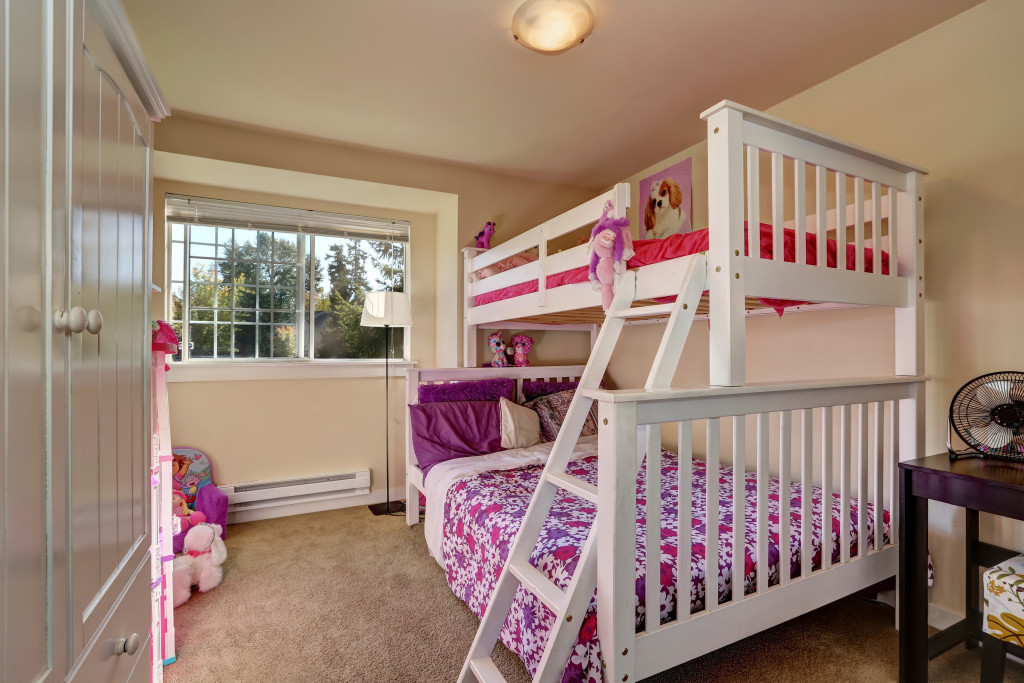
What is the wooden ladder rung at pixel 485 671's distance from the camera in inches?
54.0

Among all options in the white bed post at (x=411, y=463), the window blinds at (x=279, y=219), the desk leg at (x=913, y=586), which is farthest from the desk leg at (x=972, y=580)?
the window blinds at (x=279, y=219)

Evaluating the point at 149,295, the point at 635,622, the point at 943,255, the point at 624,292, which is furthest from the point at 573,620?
the point at 943,255

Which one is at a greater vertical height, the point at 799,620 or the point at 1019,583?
the point at 1019,583

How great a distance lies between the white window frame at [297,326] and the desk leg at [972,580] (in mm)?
3157

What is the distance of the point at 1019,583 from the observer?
128 cm

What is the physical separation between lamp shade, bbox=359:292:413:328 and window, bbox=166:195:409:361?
1.47 ft

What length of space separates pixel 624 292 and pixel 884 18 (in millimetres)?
1525

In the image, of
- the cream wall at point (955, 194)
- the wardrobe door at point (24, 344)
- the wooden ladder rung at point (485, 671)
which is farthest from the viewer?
the cream wall at point (955, 194)

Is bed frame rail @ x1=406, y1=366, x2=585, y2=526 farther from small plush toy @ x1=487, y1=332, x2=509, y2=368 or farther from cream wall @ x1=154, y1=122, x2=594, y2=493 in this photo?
cream wall @ x1=154, y1=122, x2=594, y2=493

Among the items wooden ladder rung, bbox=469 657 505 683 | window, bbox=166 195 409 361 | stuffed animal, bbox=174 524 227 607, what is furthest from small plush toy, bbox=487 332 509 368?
wooden ladder rung, bbox=469 657 505 683

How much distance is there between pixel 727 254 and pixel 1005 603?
117 cm

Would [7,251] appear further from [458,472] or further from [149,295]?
[458,472]

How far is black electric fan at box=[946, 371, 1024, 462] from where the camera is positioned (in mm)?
1559

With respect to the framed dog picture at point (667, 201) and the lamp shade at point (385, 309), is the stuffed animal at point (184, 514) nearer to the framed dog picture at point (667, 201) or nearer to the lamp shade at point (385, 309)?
the lamp shade at point (385, 309)
